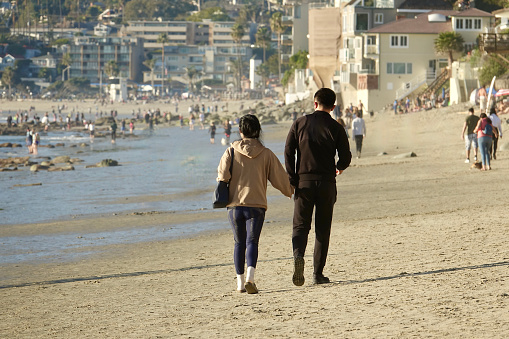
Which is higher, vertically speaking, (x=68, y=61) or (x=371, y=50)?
(x=68, y=61)

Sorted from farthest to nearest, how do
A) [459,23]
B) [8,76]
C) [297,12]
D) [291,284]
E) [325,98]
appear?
[8,76] < [297,12] < [459,23] < [291,284] < [325,98]

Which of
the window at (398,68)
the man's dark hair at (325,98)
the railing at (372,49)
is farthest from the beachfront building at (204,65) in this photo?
the man's dark hair at (325,98)

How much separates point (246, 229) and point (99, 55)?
629 feet

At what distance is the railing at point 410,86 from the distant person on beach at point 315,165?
5464 cm

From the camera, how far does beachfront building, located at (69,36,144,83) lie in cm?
19338

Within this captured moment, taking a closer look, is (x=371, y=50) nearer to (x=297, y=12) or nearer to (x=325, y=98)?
(x=297, y=12)

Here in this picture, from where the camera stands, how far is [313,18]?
7750 centimetres

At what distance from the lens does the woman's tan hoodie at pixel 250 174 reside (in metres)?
7.41

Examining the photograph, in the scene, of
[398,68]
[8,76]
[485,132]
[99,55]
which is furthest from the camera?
[99,55]

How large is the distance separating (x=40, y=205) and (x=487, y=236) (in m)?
13.2

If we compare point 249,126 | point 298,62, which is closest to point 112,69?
point 298,62

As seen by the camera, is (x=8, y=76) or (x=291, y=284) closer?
(x=291, y=284)

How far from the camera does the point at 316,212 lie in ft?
24.6

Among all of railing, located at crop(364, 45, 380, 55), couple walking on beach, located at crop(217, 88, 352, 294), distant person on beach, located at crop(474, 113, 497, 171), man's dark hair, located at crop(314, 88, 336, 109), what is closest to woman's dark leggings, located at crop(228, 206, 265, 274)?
couple walking on beach, located at crop(217, 88, 352, 294)
